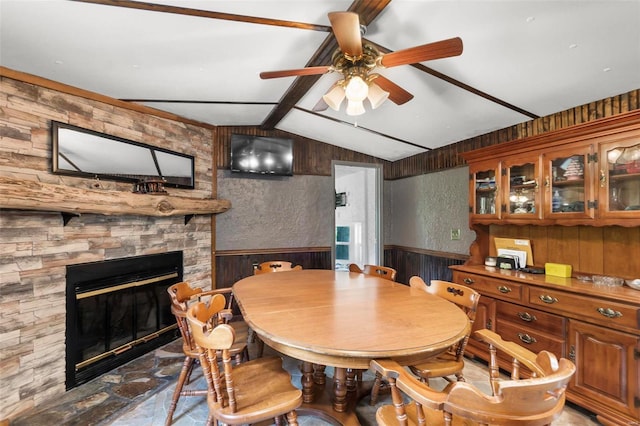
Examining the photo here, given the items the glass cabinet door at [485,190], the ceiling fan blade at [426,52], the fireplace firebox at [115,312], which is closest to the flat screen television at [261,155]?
the fireplace firebox at [115,312]

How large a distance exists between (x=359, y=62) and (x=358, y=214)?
4661 mm

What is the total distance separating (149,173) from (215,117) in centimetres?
107

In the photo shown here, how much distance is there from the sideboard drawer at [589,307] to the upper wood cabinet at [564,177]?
0.57m

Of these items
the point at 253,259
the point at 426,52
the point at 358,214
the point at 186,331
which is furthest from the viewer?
the point at 358,214

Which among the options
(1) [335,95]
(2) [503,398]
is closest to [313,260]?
(1) [335,95]

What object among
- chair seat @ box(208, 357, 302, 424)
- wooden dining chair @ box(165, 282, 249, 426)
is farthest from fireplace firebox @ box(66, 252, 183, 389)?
chair seat @ box(208, 357, 302, 424)

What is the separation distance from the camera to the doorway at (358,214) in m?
5.02

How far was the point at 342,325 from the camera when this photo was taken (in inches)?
59.0

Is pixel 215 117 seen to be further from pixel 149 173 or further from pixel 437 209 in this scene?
pixel 437 209

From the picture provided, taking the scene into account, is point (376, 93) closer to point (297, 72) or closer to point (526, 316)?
point (297, 72)

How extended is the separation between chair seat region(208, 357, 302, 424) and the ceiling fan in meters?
1.74

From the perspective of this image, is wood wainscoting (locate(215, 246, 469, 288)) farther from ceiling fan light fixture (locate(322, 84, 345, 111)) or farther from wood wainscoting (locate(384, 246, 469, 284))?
ceiling fan light fixture (locate(322, 84, 345, 111))

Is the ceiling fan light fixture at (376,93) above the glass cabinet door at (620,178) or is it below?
above

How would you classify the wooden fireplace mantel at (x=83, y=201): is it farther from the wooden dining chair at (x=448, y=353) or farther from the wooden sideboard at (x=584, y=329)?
the wooden sideboard at (x=584, y=329)
